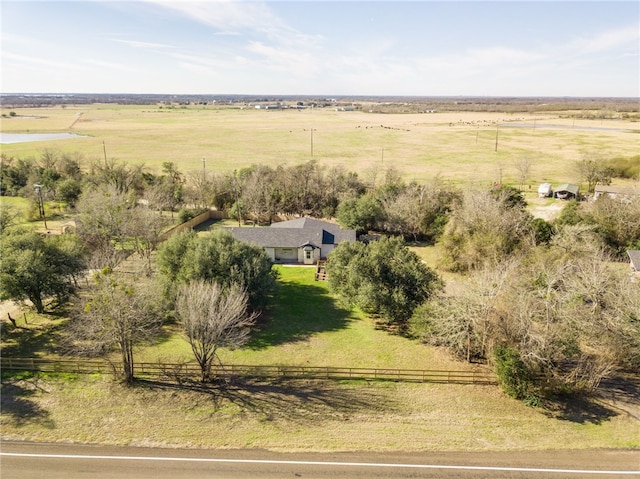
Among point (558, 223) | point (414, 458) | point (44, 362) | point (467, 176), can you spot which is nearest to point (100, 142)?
point (467, 176)

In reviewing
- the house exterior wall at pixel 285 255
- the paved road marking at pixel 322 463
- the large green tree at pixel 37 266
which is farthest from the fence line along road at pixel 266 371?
the house exterior wall at pixel 285 255

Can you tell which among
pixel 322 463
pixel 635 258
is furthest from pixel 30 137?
pixel 635 258

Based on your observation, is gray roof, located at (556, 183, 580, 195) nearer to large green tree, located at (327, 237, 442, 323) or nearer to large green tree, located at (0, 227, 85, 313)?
large green tree, located at (327, 237, 442, 323)

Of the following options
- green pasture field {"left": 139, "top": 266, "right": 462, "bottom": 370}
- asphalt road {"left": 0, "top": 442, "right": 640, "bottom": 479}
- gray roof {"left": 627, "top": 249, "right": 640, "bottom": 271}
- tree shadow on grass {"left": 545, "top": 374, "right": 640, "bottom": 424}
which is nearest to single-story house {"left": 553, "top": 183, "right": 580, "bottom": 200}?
gray roof {"left": 627, "top": 249, "right": 640, "bottom": 271}

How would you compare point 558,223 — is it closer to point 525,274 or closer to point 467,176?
point 525,274

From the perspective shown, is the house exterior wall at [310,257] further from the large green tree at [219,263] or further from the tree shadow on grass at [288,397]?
the tree shadow on grass at [288,397]

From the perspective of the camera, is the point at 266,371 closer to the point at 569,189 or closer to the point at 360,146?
the point at 569,189

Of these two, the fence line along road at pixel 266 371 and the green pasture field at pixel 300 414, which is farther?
the fence line along road at pixel 266 371
